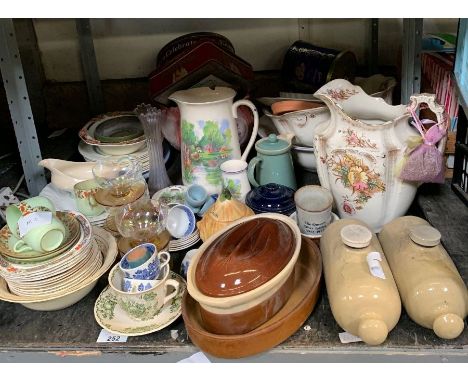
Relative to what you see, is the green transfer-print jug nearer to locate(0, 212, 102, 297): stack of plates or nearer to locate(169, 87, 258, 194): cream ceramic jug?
locate(169, 87, 258, 194): cream ceramic jug

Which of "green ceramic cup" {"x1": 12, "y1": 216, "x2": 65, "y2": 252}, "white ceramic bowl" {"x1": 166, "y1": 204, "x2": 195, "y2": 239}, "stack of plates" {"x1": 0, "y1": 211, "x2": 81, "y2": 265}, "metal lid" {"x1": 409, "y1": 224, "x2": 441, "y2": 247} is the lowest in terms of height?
"white ceramic bowl" {"x1": 166, "y1": 204, "x2": 195, "y2": 239}

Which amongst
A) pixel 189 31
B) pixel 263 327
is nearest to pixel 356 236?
pixel 263 327

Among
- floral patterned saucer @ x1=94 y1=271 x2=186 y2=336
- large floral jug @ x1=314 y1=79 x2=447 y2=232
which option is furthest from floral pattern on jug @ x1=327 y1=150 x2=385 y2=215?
floral patterned saucer @ x1=94 y1=271 x2=186 y2=336

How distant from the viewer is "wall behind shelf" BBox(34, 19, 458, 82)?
146cm

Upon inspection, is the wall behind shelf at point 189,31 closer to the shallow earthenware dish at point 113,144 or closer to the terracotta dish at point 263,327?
the shallow earthenware dish at point 113,144

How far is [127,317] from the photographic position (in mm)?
812

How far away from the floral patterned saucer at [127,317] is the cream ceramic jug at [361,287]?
9.2 inches

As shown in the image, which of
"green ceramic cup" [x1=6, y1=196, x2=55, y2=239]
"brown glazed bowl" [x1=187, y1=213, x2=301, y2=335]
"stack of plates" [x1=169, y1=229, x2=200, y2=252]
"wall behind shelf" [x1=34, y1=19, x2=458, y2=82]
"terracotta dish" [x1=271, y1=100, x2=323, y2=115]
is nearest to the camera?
"brown glazed bowl" [x1=187, y1=213, x2=301, y2=335]

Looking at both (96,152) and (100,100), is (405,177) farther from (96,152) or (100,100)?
(100,100)

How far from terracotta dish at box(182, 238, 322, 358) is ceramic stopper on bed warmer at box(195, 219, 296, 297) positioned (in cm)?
7

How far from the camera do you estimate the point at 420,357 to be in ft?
2.40

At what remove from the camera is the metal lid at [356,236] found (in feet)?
2.58
